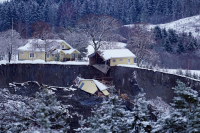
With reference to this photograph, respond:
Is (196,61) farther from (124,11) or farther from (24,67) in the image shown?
(124,11)

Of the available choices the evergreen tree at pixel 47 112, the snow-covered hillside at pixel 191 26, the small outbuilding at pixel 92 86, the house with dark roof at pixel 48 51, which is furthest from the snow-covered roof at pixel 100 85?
the snow-covered hillside at pixel 191 26

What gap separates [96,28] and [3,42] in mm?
16259

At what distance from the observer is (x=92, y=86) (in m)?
23.7

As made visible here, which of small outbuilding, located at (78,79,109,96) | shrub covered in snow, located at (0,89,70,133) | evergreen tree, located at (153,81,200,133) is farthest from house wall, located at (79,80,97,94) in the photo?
→ evergreen tree, located at (153,81,200,133)

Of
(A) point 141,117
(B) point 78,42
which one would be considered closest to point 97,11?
(B) point 78,42

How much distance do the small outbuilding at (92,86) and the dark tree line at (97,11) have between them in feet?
131

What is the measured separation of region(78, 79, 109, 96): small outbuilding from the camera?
2322cm

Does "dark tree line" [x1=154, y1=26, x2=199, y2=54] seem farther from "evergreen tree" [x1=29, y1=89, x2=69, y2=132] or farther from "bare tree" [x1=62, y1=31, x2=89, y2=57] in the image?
"evergreen tree" [x1=29, y1=89, x2=69, y2=132]

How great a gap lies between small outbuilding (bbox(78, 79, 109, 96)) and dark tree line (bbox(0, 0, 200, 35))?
39804 mm

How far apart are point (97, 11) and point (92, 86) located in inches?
1973

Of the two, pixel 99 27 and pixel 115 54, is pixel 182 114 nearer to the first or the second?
pixel 115 54

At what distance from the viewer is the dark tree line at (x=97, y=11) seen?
61.0 m

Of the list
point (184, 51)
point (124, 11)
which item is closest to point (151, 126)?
point (184, 51)

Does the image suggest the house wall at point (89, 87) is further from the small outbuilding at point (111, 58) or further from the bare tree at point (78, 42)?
the bare tree at point (78, 42)
